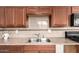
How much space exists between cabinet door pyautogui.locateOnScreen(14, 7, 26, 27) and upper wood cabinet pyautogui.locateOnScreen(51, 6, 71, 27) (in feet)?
2.52

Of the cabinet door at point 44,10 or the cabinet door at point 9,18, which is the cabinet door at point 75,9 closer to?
the cabinet door at point 44,10

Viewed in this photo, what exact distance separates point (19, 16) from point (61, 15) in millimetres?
1072

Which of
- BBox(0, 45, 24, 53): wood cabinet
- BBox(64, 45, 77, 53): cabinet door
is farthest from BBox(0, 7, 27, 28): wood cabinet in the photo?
BBox(64, 45, 77, 53): cabinet door

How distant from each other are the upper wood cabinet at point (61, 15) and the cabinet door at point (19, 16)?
2.52ft

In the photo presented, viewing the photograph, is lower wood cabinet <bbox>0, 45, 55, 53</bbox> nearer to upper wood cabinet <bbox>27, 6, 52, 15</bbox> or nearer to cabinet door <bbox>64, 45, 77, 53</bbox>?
cabinet door <bbox>64, 45, 77, 53</bbox>

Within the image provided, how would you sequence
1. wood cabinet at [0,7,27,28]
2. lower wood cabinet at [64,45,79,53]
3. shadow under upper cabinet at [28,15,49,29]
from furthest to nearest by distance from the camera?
shadow under upper cabinet at [28,15,49,29], wood cabinet at [0,7,27,28], lower wood cabinet at [64,45,79,53]

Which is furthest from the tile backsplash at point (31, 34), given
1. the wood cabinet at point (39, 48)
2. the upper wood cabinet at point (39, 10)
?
the wood cabinet at point (39, 48)

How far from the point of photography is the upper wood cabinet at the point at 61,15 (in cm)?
346

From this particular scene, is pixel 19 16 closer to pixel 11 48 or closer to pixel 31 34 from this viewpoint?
pixel 31 34

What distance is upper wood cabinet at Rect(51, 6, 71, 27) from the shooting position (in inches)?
136
